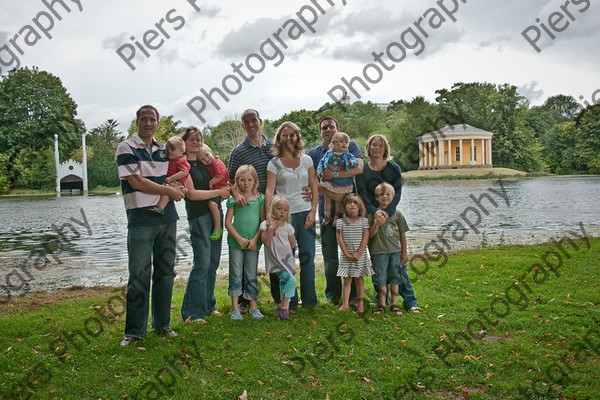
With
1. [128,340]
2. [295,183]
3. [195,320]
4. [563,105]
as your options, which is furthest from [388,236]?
[563,105]

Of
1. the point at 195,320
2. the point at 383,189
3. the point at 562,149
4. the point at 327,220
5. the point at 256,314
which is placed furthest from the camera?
the point at 562,149

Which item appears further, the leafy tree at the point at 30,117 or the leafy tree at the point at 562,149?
the leafy tree at the point at 562,149

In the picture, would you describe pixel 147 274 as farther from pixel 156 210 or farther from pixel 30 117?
pixel 30 117

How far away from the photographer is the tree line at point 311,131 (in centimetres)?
5922

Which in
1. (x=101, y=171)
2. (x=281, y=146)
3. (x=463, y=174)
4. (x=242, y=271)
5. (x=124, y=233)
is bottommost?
(x=124, y=233)

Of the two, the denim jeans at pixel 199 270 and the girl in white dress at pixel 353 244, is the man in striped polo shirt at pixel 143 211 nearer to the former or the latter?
the denim jeans at pixel 199 270

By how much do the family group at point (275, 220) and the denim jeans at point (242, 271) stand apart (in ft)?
0.04

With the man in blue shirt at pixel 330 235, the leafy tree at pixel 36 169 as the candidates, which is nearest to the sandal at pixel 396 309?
the man in blue shirt at pixel 330 235

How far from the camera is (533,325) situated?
527 cm

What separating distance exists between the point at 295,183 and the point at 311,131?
57.0 metres

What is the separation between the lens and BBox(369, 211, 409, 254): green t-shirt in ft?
19.9

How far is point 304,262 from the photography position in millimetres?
5965

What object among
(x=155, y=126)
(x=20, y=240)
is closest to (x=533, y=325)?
(x=155, y=126)

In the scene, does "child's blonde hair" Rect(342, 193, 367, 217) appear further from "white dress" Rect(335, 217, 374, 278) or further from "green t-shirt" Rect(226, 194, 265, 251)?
"green t-shirt" Rect(226, 194, 265, 251)
